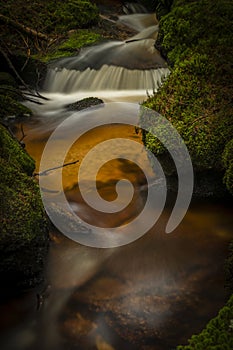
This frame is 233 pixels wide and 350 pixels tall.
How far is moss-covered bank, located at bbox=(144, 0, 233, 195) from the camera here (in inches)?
178

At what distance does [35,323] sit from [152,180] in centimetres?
259

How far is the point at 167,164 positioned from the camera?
189 inches

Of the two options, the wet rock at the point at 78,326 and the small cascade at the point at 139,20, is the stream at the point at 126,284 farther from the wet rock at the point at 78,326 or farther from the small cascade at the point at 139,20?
the small cascade at the point at 139,20

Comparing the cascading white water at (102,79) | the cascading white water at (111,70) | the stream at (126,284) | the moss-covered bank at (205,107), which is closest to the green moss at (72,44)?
the cascading white water at (111,70)

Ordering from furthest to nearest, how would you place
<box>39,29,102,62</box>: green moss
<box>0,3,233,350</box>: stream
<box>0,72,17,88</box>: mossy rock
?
1. <box>39,29,102,62</box>: green moss
2. <box>0,72,17,88</box>: mossy rock
3. <box>0,3,233,350</box>: stream

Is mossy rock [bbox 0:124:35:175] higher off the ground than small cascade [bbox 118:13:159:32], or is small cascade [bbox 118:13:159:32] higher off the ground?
mossy rock [bbox 0:124:35:175]

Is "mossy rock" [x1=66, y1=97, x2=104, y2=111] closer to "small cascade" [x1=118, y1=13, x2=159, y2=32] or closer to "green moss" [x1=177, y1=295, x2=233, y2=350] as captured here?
"small cascade" [x1=118, y1=13, x2=159, y2=32]

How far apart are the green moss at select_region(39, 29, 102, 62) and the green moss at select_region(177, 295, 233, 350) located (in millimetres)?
9467

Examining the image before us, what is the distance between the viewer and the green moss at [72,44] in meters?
10.8

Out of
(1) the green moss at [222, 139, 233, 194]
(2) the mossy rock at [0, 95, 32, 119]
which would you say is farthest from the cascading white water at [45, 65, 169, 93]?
(1) the green moss at [222, 139, 233, 194]

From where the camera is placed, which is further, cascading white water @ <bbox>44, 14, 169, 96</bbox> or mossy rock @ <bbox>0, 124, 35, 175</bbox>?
cascading white water @ <bbox>44, 14, 169, 96</bbox>

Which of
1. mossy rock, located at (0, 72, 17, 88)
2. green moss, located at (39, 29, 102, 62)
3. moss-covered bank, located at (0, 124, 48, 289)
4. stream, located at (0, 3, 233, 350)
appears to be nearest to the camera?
stream, located at (0, 3, 233, 350)

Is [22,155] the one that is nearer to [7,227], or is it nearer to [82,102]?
[7,227]

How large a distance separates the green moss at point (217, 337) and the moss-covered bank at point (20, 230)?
1.78 meters
